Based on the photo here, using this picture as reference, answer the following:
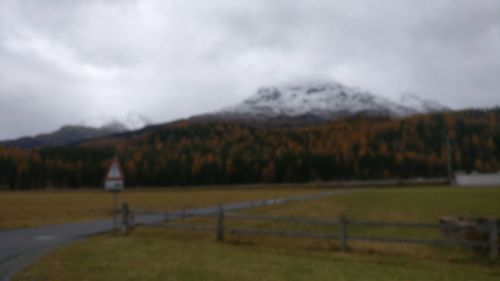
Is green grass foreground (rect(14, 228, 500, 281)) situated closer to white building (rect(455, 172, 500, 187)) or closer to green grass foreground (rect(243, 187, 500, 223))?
green grass foreground (rect(243, 187, 500, 223))

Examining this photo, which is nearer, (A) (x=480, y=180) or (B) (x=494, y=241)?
(B) (x=494, y=241)

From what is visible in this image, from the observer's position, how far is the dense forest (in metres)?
136

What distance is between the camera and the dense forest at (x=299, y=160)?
5349 inches

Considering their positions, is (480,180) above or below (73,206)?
below

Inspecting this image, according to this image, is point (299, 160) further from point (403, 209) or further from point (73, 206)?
point (403, 209)

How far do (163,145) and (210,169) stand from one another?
53.1 m

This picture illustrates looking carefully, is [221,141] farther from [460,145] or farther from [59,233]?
[59,233]

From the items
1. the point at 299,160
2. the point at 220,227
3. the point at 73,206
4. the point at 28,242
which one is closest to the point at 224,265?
the point at 220,227

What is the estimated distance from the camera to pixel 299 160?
13712cm

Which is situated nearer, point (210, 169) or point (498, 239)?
point (498, 239)

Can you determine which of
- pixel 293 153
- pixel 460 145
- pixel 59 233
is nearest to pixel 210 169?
pixel 293 153

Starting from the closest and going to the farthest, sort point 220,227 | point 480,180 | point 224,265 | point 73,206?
point 224,265, point 220,227, point 73,206, point 480,180

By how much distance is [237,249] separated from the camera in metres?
15.3

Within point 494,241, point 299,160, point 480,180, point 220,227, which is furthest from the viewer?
point 299,160
